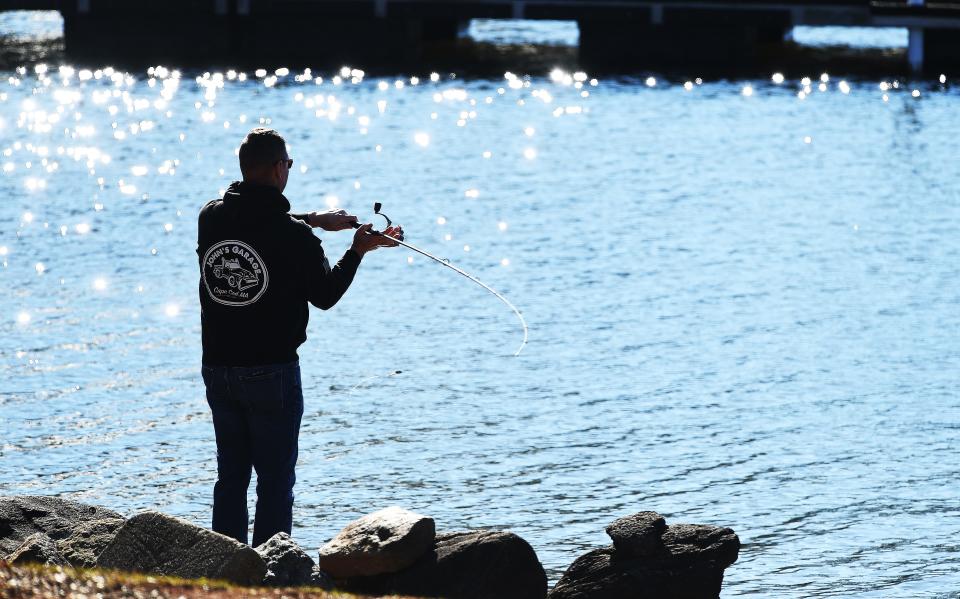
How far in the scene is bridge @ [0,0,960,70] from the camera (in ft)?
159

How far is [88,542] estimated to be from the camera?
907 cm

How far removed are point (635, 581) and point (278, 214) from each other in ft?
9.86

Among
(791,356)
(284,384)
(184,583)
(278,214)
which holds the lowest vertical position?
(791,356)

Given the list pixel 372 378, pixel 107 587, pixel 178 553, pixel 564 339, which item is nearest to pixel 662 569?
pixel 178 553

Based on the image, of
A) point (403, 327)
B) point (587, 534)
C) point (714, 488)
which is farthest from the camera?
point (403, 327)

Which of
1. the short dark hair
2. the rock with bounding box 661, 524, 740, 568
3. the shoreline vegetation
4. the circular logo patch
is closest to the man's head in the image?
the short dark hair

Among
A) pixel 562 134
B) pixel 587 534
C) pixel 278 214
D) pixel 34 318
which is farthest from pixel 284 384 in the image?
pixel 562 134

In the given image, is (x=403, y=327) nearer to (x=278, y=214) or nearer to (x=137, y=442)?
(x=137, y=442)

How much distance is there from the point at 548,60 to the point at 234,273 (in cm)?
4639

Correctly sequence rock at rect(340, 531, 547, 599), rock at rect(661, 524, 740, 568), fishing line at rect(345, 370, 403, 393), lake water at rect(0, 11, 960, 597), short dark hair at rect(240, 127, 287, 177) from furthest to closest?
fishing line at rect(345, 370, 403, 393) → lake water at rect(0, 11, 960, 597) → rock at rect(661, 524, 740, 568) → rock at rect(340, 531, 547, 599) → short dark hair at rect(240, 127, 287, 177)

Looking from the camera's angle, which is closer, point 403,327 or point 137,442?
point 137,442

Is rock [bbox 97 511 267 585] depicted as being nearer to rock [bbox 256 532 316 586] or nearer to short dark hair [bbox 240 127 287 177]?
rock [bbox 256 532 316 586]

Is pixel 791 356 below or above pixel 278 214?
below

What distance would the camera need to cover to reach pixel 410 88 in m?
46.1
